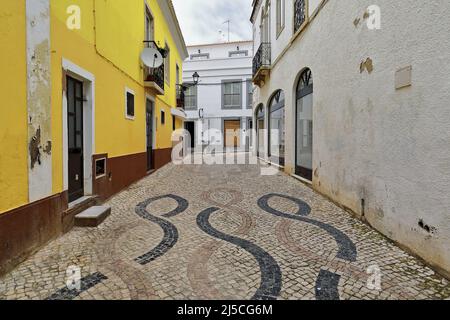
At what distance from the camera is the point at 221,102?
22156 mm

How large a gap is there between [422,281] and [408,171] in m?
1.21

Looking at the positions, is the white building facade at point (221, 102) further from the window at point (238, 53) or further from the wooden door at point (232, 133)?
the window at point (238, 53)

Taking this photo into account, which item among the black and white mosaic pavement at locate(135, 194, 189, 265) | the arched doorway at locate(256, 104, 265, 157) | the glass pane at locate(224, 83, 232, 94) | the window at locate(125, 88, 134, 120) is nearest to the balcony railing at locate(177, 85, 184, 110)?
the arched doorway at locate(256, 104, 265, 157)

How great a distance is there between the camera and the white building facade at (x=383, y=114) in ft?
8.96

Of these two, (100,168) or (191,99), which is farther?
(191,99)

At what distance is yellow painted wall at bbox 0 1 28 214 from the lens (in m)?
2.64

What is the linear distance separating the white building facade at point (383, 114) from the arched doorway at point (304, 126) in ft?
0.18

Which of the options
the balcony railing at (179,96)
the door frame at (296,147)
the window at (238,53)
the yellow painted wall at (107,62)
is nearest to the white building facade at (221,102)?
the window at (238,53)

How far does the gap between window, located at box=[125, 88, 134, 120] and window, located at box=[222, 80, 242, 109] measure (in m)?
15.5

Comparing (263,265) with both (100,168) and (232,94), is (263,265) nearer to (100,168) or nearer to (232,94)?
(100,168)

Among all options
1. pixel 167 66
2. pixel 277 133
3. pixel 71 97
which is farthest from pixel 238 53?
pixel 71 97

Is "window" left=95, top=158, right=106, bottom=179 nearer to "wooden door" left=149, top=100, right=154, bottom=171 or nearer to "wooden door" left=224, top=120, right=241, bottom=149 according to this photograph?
"wooden door" left=149, top=100, right=154, bottom=171

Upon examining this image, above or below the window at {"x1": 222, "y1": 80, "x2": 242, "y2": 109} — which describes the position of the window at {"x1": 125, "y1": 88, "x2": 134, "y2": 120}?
below

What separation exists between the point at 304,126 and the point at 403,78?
430 cm
